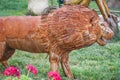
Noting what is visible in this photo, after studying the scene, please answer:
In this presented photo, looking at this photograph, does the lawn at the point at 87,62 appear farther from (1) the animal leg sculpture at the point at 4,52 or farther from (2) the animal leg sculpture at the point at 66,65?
(1) the animal leg sculpture at the point at 4,52

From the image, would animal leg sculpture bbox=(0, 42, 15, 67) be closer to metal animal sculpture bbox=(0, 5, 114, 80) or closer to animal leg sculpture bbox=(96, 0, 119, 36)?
metal animal sculpture bbox=(0, 5, 114, 80)

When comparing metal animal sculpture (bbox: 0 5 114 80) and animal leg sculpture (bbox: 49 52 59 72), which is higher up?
metal animal sculpture (bbox: 0 5 114 80)

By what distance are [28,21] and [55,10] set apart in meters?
0.37

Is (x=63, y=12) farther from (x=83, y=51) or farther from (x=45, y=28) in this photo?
(x=83, y=51)

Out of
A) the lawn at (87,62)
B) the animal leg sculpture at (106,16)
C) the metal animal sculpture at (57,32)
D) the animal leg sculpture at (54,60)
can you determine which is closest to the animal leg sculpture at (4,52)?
the metal animal sculpture at (57,32)

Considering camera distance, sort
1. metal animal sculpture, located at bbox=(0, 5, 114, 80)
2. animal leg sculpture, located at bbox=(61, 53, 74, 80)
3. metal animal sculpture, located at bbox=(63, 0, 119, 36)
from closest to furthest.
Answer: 1. metal animal sculpture, located at bbox=(0, 5, 114, 80)
2. metal animal sculpture, located at bbox=(63, 0, 119, 36)
3. animal leg sculpture, located at bbox=(61, 53, 74, 80)

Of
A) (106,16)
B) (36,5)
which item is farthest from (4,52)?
(36,5)

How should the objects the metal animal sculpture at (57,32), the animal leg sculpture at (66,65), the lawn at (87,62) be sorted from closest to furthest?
the metal animal sculpture at (57,32)
the animal leg sculpture at (66,65)
the lawn at (87,62)

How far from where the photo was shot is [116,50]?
853cm

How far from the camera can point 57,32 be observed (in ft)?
17.1

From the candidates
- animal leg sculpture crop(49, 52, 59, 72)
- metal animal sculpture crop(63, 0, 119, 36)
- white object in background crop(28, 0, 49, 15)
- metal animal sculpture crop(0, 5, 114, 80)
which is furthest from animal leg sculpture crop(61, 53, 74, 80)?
white object in background crop(28, 0, 49, 15)

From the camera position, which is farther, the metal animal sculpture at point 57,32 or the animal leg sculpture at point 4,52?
the animal leg sculpture at point 4,52

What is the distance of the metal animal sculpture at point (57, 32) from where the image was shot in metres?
5.16

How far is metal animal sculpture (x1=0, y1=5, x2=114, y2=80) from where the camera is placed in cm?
516
